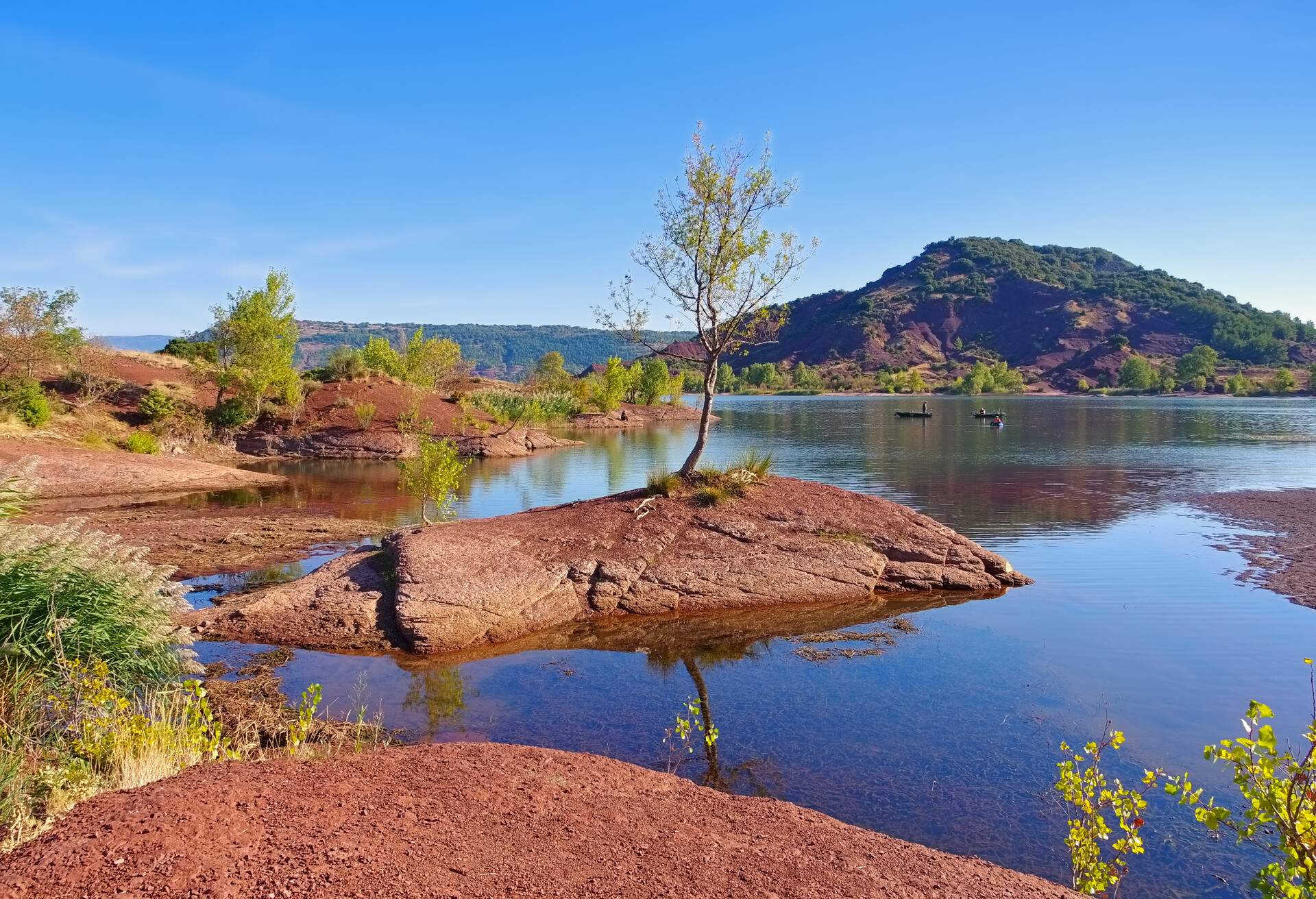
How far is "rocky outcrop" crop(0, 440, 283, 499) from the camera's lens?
25734 millimetres

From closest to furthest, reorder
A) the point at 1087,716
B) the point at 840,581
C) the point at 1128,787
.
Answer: the point at 1128,787
the point at 1087,716
the point at 840,581

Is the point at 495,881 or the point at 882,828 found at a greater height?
the point at 495,881

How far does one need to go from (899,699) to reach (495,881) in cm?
679

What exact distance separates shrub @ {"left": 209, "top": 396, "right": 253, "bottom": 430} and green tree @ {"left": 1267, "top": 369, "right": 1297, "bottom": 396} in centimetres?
13838

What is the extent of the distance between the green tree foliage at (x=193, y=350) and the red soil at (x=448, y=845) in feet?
141

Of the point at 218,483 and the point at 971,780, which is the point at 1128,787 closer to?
the point at 971,780

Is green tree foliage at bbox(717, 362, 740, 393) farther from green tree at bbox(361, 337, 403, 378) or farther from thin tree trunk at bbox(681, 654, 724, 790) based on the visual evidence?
thin tree trunk at bbox(681, 654, 724, 790)

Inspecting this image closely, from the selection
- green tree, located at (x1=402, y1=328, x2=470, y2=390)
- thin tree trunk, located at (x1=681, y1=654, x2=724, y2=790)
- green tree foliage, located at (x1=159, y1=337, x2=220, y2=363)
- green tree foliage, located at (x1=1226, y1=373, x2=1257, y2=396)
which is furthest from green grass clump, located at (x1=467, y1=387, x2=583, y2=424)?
green tree foliage, located at (x1=1226, y1=373, x2=1257, y2=396)

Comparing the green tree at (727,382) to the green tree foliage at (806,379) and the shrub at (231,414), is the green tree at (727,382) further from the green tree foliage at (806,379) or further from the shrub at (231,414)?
the shrub at (231,414)

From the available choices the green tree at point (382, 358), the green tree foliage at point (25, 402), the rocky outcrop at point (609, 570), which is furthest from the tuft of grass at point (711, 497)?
the green tree at point (382, 358)

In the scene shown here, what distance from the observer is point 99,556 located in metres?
8.30

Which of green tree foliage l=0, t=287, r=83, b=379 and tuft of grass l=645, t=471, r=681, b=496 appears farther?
green tree foliage l=0, t=287, r=83, b=379

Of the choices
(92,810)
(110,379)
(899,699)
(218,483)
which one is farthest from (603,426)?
(92,810)

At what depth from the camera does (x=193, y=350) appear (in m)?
50.0
